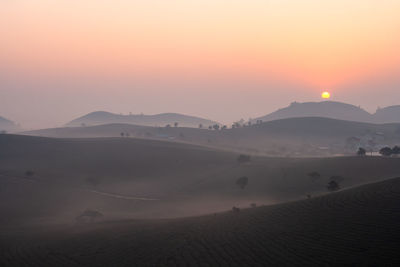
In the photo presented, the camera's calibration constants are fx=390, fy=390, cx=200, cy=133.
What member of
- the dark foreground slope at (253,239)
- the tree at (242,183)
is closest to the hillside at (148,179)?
the tree at (242,183)

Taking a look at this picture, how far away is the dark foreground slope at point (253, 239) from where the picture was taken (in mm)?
26828

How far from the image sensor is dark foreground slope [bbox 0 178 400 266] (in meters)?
26.8

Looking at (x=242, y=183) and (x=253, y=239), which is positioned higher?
(x=253, y=239)

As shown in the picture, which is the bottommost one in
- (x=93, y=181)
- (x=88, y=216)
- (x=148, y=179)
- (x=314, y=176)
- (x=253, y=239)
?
(x=88, y=216)

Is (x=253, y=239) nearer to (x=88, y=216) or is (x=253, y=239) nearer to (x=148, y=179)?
(x=88, y=216)

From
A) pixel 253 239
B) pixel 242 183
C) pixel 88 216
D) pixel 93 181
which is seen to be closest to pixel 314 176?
pixel 242 183

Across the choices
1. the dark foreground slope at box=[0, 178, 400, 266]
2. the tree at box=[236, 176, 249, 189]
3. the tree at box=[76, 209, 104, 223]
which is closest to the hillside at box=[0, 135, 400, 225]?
the tree at box=[236, 176, 249, 189]

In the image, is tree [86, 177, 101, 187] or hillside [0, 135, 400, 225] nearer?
hillside [0, 135, 400, 225]

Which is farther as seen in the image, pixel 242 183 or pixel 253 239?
pixel 242 183

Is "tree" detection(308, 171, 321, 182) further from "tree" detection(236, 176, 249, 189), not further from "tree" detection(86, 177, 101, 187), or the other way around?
"tree" detection(86, 177, 101, 187)

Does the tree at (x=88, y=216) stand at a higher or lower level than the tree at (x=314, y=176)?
lower

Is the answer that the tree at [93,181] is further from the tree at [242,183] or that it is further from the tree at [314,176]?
the tree at [314,176]

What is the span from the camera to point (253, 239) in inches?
1259

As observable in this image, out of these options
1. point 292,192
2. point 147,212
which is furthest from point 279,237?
point 292,192
